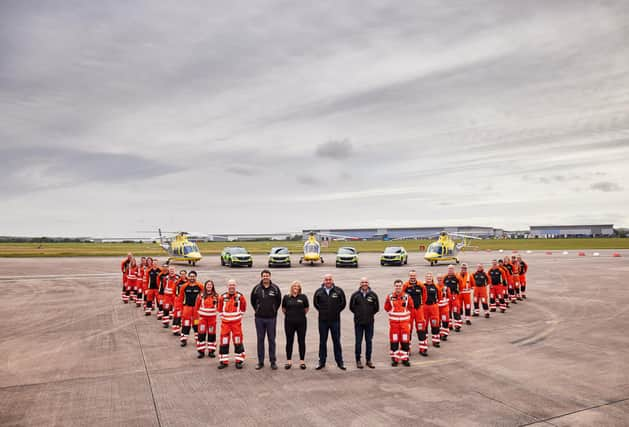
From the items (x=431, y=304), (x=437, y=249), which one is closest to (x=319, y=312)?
(x=431, y=304)

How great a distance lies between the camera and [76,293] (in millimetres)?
19281

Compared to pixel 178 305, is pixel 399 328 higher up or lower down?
lower down

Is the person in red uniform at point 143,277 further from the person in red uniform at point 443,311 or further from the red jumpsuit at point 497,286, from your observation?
the red jumpsuit at point 497,286

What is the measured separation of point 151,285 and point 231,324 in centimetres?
670

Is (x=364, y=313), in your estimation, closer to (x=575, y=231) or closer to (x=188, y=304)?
(x=188, y=304)

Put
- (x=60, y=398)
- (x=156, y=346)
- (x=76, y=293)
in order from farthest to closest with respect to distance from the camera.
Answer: (x=76, y=293)
(x=156, y=346)
(x=60, y=398)

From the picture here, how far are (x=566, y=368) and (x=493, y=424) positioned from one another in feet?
11.8

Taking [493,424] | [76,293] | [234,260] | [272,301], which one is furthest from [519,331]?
[234,260]

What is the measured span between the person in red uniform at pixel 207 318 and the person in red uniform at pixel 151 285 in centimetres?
513

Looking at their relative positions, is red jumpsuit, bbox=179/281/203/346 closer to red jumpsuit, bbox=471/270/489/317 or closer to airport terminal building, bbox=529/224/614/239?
red jumpsuit, bbox=471/270/489/317

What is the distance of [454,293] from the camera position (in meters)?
11.9

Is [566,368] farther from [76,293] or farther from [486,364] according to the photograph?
[76,293]

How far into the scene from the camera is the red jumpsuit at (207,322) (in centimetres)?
912

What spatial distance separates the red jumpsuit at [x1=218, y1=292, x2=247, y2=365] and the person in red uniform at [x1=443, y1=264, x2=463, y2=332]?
6.08 meters
